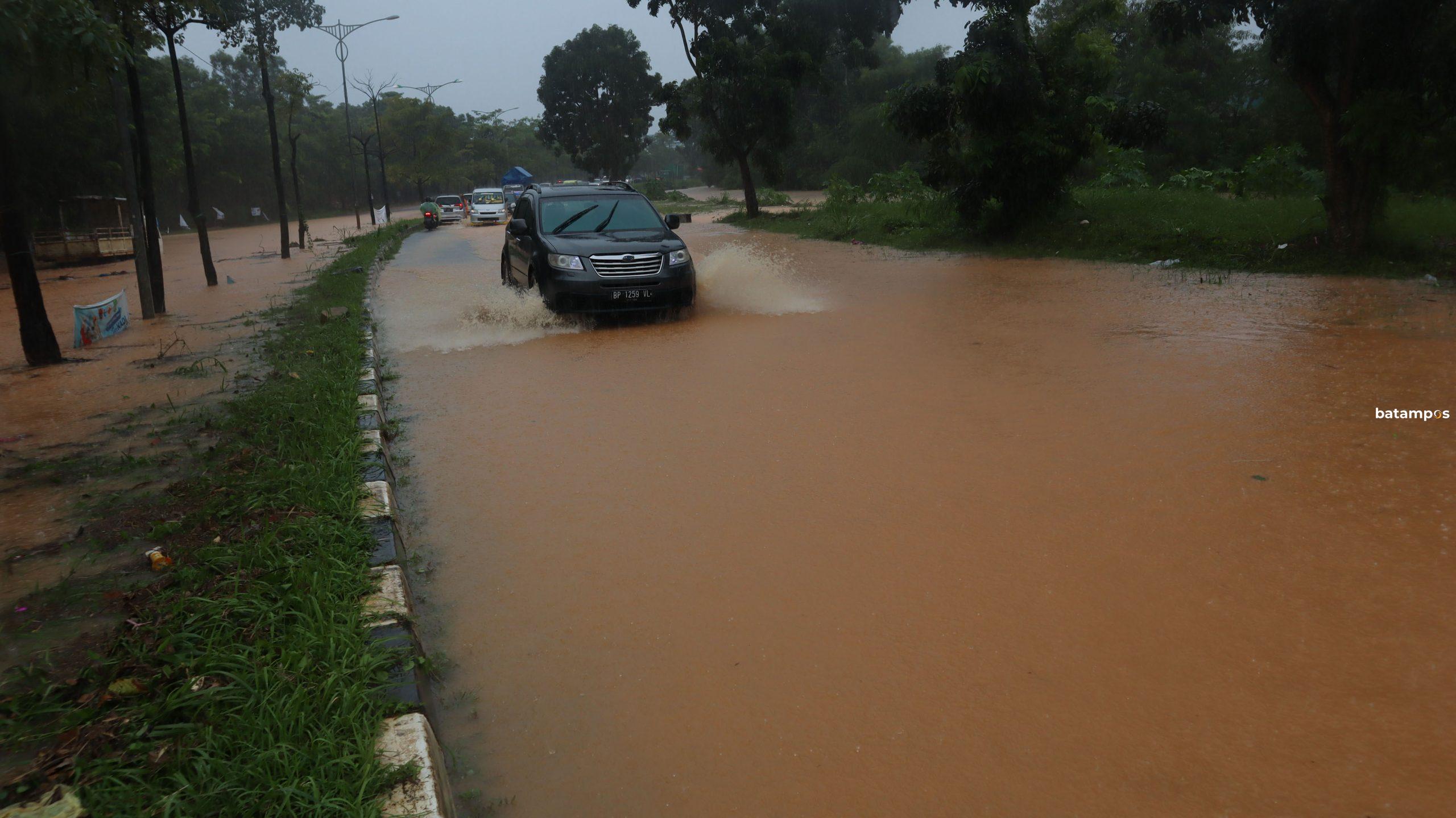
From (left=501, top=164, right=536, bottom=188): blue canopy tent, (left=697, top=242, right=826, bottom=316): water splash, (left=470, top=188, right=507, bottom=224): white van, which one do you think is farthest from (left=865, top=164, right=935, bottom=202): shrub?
(left=501, top=164, right=536, bottom=188): blue canopy tent

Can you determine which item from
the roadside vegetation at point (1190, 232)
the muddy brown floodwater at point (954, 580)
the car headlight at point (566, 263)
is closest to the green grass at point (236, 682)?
the muddy brown floodwater at point (954, 580)

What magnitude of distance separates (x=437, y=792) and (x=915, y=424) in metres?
4.47

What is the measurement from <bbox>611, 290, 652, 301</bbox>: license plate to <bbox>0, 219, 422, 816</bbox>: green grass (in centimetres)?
578

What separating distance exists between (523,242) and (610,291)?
7.06 feet

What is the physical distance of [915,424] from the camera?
252 inches

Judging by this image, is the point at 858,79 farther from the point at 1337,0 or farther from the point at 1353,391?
the point at 1353,391

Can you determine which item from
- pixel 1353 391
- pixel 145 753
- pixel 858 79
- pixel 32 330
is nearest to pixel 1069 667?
pixel 145 753

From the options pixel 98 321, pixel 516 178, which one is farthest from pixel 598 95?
pixel 98 321

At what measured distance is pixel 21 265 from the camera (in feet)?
32.3

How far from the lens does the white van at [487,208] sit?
42.0 meters

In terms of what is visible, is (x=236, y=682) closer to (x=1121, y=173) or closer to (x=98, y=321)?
(x=98, y=321)

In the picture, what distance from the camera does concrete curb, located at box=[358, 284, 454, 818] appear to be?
250 centimetres

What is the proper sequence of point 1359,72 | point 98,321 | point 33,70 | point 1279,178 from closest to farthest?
point 33,70 < point 98,321 < point 1359,72 < point 1279,178

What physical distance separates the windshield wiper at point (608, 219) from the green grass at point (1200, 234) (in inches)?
327
